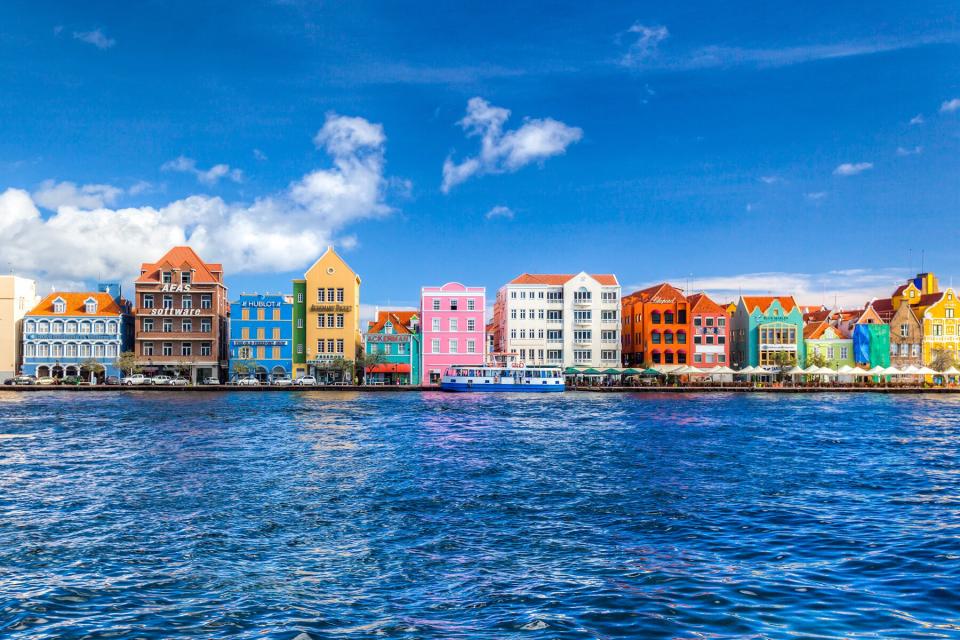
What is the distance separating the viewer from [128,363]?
9288 cm

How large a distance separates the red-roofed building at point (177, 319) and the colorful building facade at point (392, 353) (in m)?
19.2

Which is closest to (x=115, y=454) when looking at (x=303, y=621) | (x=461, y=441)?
(x=461, y=441)

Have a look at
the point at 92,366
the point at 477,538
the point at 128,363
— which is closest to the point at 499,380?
the point at 128,363

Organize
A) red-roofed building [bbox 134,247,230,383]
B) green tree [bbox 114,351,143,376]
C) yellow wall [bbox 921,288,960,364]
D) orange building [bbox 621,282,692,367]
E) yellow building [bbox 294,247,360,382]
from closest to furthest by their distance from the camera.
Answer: green tree [bbox 114,351,143,376], red-roofed building [bbox 134,247,230,383], yellow building [bbox 294,247,360,382], orange building [bbox 621,282,692,367], yellow wall [bbox 921,288,960,364]

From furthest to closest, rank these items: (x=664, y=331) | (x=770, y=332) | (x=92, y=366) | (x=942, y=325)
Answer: (x=942, y=325), (x=770, y=332), (x=664, y=331), (x=92, y=366)

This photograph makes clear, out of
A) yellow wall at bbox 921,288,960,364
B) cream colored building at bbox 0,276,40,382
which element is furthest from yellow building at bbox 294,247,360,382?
yellow wall at bbox 921,288,960,364

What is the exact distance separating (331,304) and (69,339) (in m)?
32.6

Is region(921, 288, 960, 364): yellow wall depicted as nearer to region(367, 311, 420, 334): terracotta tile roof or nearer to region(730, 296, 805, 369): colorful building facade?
region(730, 296, 805, 369): colorful building facade

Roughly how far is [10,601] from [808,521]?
16878 mm

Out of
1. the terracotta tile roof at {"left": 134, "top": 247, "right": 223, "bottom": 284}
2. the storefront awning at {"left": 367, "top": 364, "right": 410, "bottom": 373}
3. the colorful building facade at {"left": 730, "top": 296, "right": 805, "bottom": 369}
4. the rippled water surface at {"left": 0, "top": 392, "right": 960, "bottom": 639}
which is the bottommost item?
the rippled water surface at {"left": 0, "top": 392, "right": 960, "bottom": 639}

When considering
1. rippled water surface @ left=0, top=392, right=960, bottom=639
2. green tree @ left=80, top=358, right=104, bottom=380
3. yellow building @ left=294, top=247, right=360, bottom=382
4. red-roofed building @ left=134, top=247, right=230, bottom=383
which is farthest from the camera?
yellow building @ left=294, top=247, right=360, bottom=382

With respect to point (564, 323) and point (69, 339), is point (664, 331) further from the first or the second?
point (69, 339)

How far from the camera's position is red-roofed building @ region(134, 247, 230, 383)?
95.8 metres

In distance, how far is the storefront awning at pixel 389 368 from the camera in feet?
320
